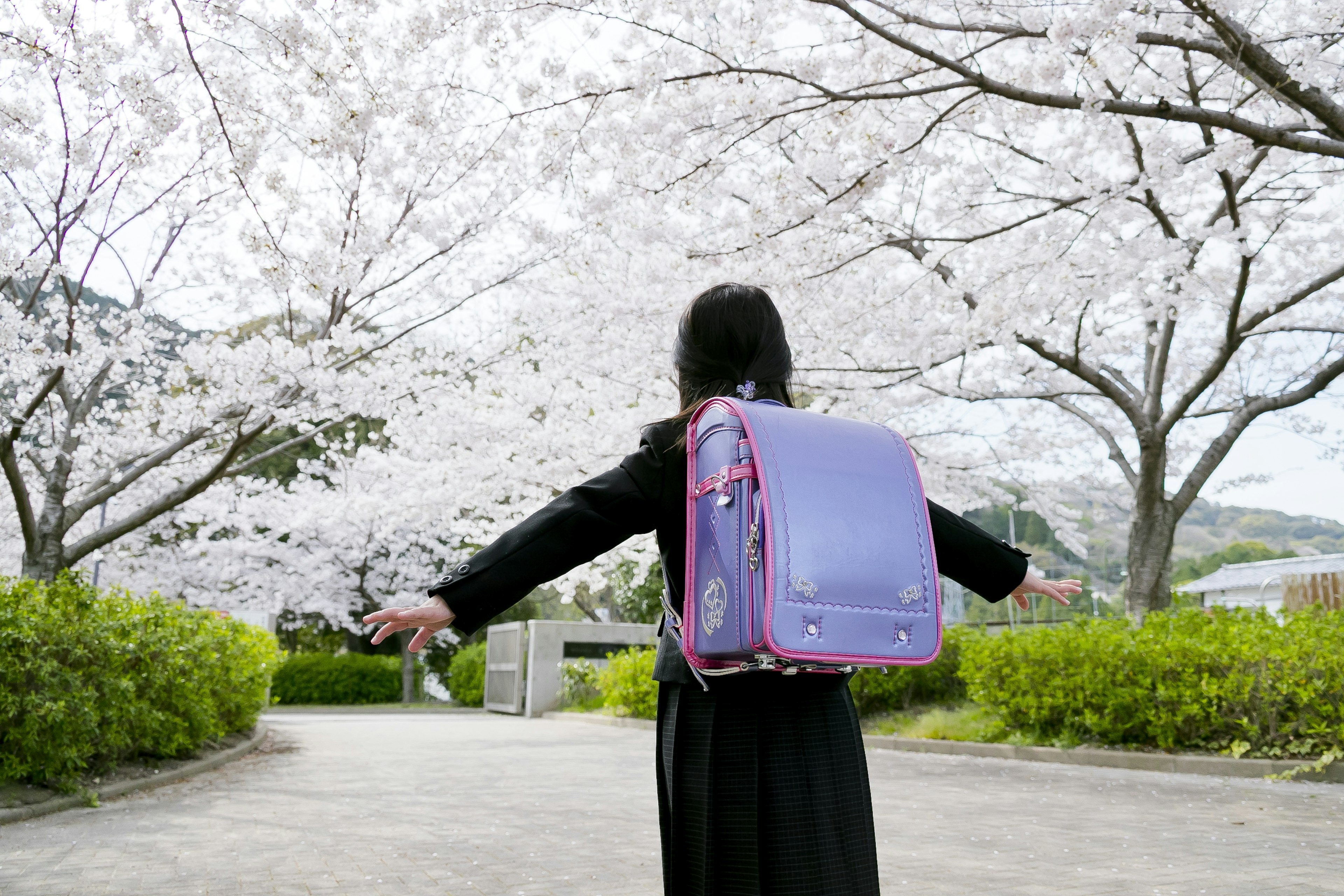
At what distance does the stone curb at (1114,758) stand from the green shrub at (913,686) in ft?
2.85

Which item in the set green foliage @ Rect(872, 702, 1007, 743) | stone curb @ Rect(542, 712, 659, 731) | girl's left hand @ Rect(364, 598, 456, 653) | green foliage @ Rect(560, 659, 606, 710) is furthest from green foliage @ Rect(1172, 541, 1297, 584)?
girl's left hand @ Rect(364, 598, 456, 653)

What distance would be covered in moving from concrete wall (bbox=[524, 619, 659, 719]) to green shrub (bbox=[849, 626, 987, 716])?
506 cm

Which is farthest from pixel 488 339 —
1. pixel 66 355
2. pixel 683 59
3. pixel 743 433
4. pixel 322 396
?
pixel 743 433

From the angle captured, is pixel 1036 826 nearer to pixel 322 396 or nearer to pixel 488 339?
pixel 322 396

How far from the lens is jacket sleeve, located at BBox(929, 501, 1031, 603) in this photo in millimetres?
Answer: 1966

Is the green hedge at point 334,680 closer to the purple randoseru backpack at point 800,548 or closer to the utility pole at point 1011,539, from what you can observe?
the utility pole at point 1011,539

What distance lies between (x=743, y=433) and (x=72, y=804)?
18.4 ft

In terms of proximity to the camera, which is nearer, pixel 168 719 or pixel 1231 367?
pixel 168 719

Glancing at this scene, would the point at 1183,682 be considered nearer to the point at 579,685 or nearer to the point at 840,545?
the point at 840,545

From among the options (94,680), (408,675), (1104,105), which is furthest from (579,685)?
(1104,105)

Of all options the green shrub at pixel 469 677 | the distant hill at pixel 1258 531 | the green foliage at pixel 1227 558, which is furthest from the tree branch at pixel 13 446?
the distant hill at pixel 1258 531

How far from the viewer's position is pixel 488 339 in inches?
478

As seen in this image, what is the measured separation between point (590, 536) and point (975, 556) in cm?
77

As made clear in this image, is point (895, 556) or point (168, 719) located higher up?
point (895, 556)
